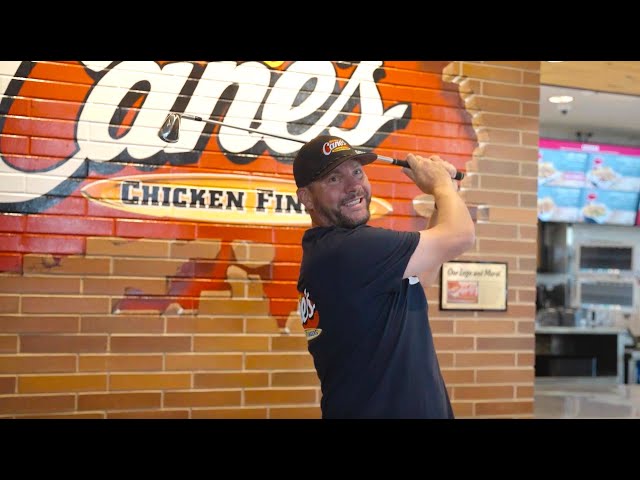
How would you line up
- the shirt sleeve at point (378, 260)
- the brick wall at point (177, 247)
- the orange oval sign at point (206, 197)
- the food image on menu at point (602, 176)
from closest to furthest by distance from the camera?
1. the shirt sleeve at point (378, 260)
2. the brick wall at point (177, 247)
3. the orange oval sign at point (206, 197)
4. the food image on menu at point (602, 176)

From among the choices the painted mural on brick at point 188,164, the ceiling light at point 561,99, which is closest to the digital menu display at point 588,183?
the ceiling light at point 561,99

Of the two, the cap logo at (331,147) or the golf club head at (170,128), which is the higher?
the golf club head at (170,128)

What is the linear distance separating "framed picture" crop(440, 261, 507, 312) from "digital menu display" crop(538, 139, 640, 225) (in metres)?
4.23

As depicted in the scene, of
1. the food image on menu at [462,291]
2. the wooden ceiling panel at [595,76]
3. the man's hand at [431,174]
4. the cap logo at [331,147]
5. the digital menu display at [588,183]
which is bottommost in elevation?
the food image on menu at [462,291]

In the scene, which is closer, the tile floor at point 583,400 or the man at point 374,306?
the man at point 374,306

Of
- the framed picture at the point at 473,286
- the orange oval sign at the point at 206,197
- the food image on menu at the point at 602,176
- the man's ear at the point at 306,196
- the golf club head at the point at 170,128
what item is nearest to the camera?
the man's ear at the point at 306,196

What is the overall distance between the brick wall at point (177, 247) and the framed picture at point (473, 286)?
0.06 m

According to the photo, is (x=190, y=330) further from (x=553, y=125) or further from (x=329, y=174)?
(x=553, y=125)

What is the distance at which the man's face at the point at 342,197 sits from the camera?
8.36ft

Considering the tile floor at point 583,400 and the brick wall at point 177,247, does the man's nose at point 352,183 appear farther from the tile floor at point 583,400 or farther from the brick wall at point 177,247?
the tile floor at point 583,400

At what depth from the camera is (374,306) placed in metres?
2.40
